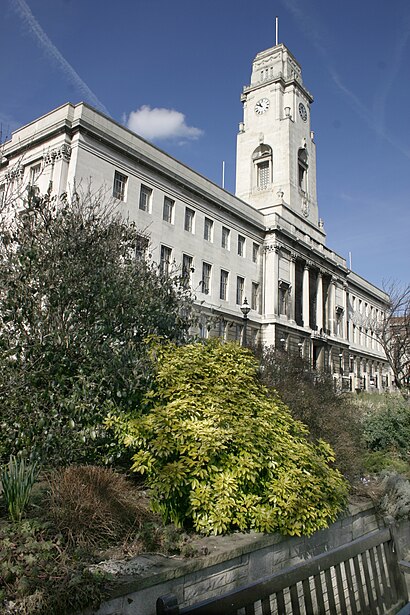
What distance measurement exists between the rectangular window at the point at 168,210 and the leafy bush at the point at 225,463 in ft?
Answer: 86.0

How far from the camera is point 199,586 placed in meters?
4.57

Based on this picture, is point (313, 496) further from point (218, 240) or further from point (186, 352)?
Answer: point (218, 240)

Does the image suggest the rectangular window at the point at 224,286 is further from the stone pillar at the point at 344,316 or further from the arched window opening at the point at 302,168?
the stone pillar at the point at 344,316

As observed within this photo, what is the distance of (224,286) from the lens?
123 feet

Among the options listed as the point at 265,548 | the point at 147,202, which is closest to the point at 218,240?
the point at 147,202

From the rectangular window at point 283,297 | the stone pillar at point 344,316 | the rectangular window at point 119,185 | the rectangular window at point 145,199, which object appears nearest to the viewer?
the rectangular window at point 119,185

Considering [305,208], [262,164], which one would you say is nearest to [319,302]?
[305,208]

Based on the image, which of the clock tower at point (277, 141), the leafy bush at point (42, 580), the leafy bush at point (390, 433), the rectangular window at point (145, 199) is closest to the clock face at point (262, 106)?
the clock tower at point (277, 141)

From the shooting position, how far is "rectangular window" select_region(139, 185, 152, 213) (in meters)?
30.0

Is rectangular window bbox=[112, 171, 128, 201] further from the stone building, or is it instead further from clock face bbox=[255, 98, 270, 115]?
clock face bbox=[255, 98, 270, 115]

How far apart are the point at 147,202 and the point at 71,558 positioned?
28.2m

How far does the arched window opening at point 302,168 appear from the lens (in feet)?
176

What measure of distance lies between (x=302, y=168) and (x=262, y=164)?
5.21m

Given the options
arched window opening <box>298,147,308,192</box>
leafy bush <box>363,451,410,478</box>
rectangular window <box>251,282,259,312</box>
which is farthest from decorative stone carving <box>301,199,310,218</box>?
leafy bush <box>363,451,410,478</box>
